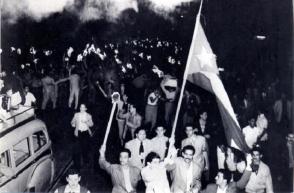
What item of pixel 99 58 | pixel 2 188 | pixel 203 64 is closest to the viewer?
pixel 2 188

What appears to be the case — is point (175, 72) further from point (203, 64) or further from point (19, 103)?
point (19, 103)

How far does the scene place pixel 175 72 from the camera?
5.54 m

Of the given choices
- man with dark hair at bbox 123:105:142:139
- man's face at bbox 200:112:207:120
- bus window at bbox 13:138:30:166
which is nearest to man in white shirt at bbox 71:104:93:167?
man with dark hair at bbox 123:105:142:139

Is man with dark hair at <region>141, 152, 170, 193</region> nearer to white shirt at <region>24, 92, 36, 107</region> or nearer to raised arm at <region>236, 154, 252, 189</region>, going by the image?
raised arm at <region>236, 154, 252, 189</region>

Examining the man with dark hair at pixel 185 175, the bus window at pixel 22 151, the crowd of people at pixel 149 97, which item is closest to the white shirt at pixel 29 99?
the crowd of people at pixel 149 97

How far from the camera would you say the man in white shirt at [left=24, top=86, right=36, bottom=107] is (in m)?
5.26

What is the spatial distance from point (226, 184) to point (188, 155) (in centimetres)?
61

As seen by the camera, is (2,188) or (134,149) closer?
A: (2,188)

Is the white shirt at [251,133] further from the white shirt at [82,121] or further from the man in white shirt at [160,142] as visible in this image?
the white shirt at [82,121]

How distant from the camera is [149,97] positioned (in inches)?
223

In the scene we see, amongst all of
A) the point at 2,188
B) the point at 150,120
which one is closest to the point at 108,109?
the point at 150,120

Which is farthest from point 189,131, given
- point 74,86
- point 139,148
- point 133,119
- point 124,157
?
point 74,86

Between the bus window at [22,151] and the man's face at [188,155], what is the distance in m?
1.86

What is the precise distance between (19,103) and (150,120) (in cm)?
188
